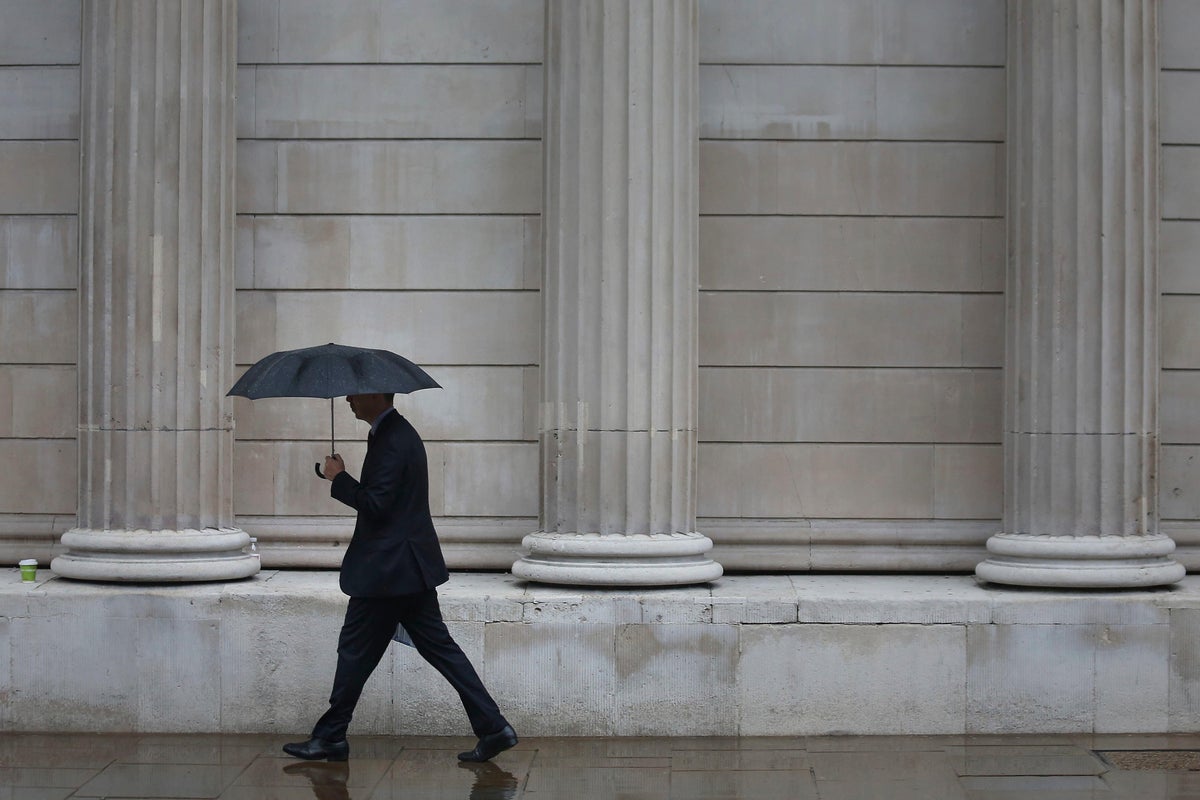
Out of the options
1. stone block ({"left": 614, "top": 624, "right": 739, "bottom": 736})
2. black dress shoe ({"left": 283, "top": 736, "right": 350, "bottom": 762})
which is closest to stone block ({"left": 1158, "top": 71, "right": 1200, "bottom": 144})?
stone block ({"left": 614, "top": 624, "right": 739, "bottom": 736})

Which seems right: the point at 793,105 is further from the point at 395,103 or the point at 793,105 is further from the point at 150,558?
the point at 150,558

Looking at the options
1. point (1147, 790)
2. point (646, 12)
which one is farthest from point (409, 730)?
point (646, 12)

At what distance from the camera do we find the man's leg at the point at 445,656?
7.49 meters

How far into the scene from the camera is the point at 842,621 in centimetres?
852

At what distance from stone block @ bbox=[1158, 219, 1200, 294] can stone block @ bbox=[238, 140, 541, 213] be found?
14.3 feet

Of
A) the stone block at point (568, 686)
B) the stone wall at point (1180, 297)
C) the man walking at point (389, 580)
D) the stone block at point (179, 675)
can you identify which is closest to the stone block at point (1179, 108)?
the stone wall at point (1180, 297)

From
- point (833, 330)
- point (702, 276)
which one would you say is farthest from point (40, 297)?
point (833, 330)

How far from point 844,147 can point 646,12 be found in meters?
1.77

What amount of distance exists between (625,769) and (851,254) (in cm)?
400

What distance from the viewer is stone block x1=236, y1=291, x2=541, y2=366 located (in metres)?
9.69

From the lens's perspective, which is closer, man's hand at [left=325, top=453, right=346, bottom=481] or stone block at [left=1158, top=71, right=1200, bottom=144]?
man's hand at [left=325, top=453, right=346, bottom=481]

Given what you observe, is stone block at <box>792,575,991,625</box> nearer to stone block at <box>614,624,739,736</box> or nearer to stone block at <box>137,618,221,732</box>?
stone block at <box>614,624,739,736</box>

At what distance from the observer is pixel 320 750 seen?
303 inches

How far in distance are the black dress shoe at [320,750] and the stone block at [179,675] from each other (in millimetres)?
1082
